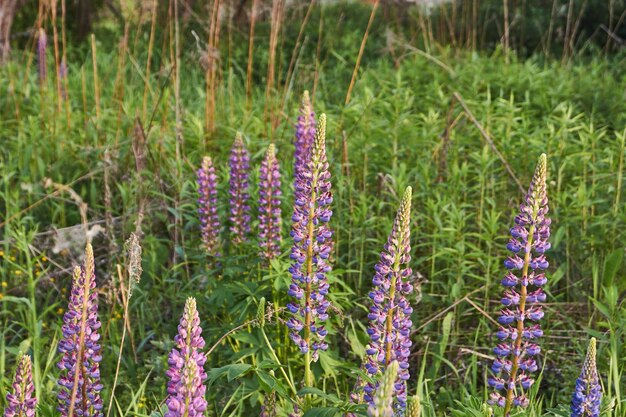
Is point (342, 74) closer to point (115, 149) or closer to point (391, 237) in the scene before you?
point (115, 149)

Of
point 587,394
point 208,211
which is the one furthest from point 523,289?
point 208,211

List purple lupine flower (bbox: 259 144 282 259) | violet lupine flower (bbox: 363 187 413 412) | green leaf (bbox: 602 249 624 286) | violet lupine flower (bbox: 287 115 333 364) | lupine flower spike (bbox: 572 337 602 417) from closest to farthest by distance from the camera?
lupine flower spike (bbox: 572 337 602 417), violet lupine flower (bbox: 363 187 413 412), violet lupine flower (bbox: 287 115 333 364), purple lupine flower (bbox: 259 144 282 259), green leaf (bbox: 602 249 624 286)

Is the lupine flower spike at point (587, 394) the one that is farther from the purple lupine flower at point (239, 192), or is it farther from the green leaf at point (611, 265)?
the purple lupine flower at point (239, 192)

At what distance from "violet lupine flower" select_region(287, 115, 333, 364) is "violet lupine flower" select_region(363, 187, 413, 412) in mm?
289

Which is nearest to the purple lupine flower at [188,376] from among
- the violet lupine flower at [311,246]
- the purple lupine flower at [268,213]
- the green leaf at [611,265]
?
the violet lupine flower at [311,246]

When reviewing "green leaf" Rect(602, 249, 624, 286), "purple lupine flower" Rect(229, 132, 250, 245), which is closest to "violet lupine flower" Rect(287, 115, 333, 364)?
"purple lupine flower" Rect(229, 132, 250, 245)

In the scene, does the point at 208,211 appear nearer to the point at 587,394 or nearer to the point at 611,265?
the point at 611,265

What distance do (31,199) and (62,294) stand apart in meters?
0.99

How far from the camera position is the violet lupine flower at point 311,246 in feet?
8.61

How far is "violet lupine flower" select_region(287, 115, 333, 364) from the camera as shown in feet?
8.61

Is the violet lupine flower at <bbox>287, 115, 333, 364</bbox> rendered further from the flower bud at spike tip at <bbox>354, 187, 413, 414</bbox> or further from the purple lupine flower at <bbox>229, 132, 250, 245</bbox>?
the purple lupine flower at <bbox>229, 132, 250, 245</bbox>

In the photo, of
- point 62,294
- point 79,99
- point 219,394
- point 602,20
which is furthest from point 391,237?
point 602,20

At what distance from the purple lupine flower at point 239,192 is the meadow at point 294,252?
0.01 meters

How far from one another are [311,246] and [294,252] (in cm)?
6
